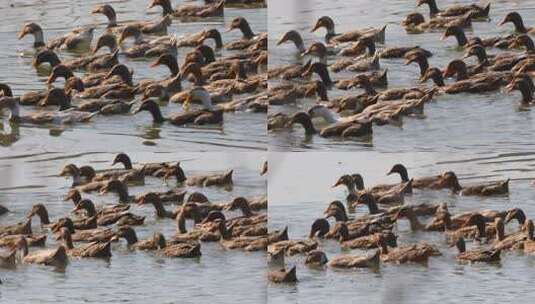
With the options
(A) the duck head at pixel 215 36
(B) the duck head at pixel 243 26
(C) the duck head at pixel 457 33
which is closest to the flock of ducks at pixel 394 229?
(B) the duck head at pixel 243 26

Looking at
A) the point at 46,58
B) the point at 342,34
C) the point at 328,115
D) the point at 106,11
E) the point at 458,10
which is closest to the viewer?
the point at 328,115

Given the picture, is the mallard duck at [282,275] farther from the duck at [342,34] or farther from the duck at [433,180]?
the duck at [342,34]

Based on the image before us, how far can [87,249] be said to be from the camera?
31.2 feet

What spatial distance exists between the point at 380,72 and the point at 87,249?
2141 millimetres

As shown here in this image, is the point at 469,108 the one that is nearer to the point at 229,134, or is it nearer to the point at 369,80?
the point at 369,80

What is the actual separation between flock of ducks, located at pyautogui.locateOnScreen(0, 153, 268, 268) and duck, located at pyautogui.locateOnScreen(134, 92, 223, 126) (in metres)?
0.37

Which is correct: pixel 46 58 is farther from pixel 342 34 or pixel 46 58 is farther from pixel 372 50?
pixel 372 50

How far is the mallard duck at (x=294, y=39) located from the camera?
9852 mm

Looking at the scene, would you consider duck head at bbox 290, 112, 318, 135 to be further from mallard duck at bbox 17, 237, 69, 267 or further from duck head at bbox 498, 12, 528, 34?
duck head at bbox 498, 12, 528, 34

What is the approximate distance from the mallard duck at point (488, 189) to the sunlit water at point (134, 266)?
1.17m

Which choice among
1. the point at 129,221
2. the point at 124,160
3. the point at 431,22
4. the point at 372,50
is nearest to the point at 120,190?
the point at 129,221

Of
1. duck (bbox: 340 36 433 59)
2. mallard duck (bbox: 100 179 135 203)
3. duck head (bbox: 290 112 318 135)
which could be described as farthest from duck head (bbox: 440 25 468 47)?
mallard duck (bbox: 100 179 135 203)

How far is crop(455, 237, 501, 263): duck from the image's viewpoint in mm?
9445

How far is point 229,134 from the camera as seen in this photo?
31.6 ft
